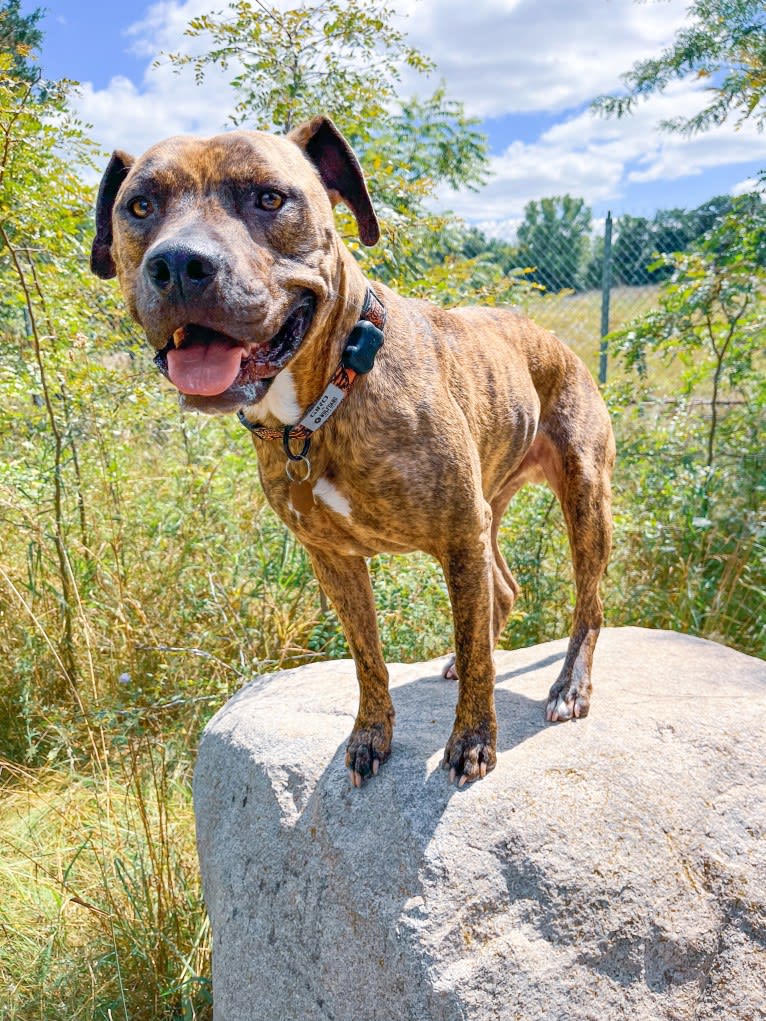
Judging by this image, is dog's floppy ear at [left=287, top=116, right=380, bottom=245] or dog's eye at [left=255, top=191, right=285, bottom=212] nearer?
dog's eye at [left=255, top=191, right=285, bottom=212]

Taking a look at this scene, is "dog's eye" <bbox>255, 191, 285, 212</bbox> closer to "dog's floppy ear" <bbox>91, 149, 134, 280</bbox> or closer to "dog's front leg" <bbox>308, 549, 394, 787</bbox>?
"dog's floppy ear" <bbox>91, 149, 134, 280</bbox>

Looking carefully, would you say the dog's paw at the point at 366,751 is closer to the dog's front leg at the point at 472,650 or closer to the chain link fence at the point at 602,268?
the dog's front leg at the point at 472,650

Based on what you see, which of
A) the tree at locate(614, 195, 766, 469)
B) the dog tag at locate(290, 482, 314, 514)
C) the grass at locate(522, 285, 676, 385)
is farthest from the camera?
the grass at locate(522, 285, 676, 385)

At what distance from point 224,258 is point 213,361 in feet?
0.80

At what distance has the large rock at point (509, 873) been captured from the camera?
2.12 meters

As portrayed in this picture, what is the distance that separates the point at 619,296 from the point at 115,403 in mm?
6133

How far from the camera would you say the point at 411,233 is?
4.61m

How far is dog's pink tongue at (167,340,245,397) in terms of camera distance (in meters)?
1.99

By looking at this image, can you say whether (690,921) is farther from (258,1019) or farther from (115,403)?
(115,403)

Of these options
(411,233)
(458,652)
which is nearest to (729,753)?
(458,652)

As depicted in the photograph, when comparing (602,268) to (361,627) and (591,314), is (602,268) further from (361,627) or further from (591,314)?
(361,627)

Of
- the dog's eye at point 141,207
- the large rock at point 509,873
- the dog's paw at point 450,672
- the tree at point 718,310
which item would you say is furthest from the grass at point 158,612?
the dog's eye at point 141,207

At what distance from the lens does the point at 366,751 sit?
2557 millimetres

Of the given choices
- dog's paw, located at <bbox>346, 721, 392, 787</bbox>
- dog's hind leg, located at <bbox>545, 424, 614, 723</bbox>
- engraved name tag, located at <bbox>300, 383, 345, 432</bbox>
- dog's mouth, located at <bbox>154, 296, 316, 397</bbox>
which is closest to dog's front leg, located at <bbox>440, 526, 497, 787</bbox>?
dog's paw, located at <bbox>346, 721, 392, 787</bbox>
